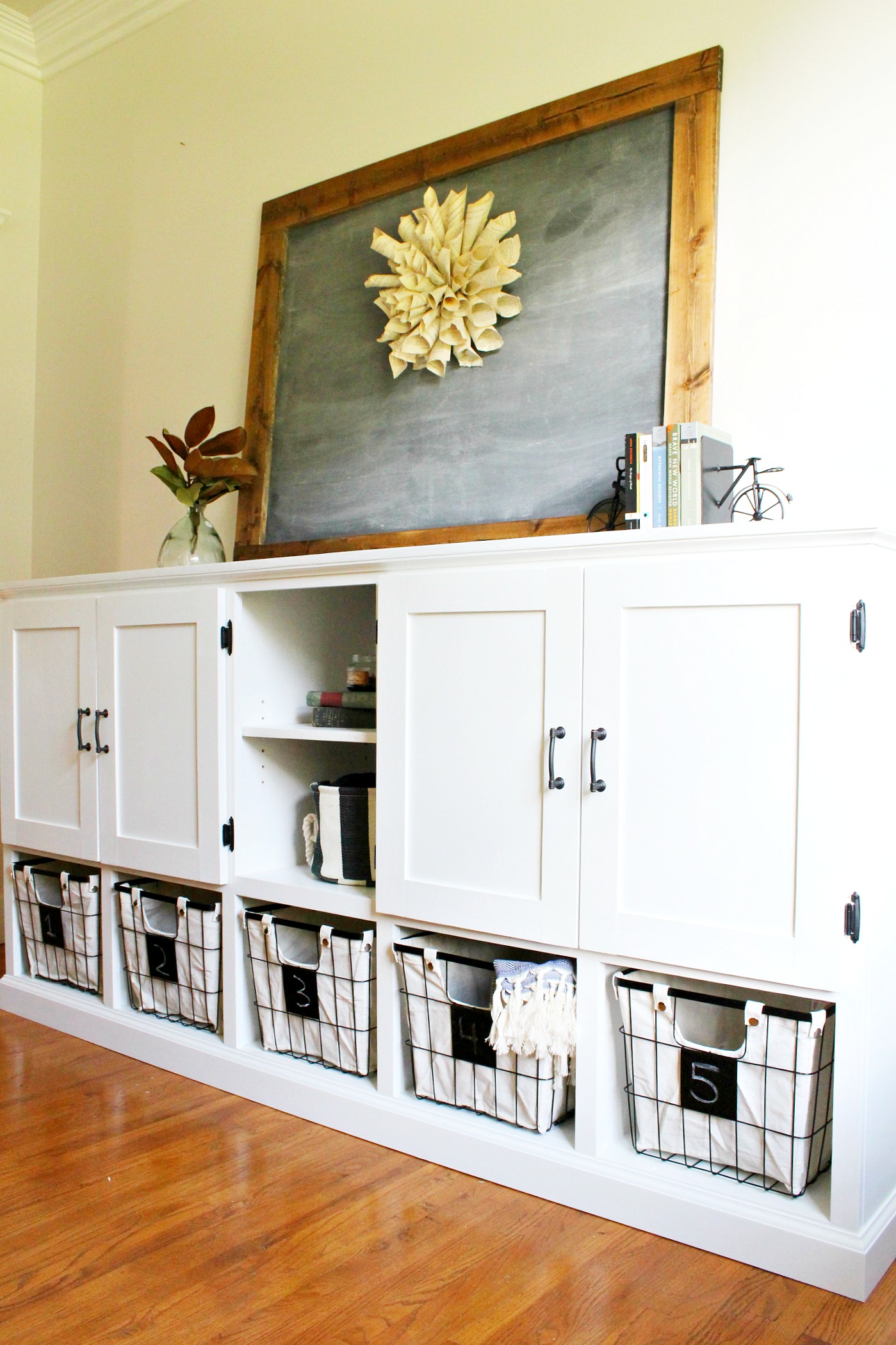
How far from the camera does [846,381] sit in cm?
184

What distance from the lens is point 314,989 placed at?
214 cm

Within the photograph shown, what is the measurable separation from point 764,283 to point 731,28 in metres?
0.51

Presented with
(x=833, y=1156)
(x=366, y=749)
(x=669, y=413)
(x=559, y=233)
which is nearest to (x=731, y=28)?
(x=559, y=233)

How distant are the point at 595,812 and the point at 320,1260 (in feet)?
2.61

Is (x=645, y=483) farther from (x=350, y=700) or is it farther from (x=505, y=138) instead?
(x=505, y=138)

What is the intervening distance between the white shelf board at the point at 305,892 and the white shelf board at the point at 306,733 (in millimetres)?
300

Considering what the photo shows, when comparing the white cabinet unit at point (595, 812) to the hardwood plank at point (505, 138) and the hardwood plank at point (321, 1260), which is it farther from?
the hardwood plank at point (505, 138)

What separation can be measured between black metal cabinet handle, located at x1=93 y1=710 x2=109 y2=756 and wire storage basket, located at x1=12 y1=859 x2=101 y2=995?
1.14 ft

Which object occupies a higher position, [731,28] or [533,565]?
[731,28]

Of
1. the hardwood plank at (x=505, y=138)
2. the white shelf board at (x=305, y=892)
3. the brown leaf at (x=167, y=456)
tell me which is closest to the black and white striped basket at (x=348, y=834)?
the white shelf board at (x=305, y=892)

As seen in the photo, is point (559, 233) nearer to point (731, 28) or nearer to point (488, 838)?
point (731, 28)

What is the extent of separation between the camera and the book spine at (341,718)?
2229 mm

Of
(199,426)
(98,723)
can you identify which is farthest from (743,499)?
(98,723)

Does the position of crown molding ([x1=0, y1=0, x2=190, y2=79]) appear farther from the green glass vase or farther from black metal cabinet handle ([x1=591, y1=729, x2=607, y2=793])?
black metal cabinet handle ([x1=591, y1=729, x2=607, y2=793])
